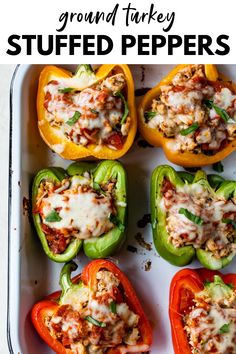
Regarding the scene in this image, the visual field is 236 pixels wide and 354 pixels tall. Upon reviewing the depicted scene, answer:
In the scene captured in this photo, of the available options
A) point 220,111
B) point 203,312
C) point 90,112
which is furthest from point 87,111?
point 203,312

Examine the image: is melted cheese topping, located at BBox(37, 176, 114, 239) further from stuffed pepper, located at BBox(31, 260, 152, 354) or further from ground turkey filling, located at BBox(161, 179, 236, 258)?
ground turkey filling, located at BBox(161, 179, 236, 258)

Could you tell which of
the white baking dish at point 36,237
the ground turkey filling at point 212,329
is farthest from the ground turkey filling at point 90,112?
the ground turkey filling at point 212,329

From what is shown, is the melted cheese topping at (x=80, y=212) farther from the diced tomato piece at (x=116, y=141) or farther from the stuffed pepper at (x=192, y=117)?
the stuffed pepper at (x=192, y=117)

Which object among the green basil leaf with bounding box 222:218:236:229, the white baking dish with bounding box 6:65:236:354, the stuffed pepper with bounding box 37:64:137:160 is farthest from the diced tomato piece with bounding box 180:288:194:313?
the stuffed pepper with bounding box 37:64:137:160

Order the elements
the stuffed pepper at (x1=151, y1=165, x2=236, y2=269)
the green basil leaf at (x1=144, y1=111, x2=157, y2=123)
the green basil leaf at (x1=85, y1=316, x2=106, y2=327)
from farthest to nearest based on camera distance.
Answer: the green basil leaf at (x1=144, y1=111, x2=157, y2=123) < the stuffed pepper at (x1=151, y1=165, x2=236, y2=269) < the green basil leaf at (x1=85, y1=316, x2=106, y2=327)

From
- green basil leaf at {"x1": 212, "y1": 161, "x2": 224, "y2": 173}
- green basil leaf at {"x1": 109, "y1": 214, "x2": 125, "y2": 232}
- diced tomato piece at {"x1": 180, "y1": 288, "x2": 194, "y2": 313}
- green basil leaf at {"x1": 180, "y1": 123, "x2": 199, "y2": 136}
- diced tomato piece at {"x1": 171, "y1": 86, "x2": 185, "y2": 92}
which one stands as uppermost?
diced tomato piece at {"x1": 171, "y1": 86, "x2": 185, "y2": 92}

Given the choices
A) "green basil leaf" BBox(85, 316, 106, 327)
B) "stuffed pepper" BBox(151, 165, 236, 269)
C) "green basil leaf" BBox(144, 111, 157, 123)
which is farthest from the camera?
"green basil leaf" BBox(144, 111, 157, 123)

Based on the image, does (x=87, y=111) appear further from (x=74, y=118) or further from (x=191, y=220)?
(x=191, y=220)
